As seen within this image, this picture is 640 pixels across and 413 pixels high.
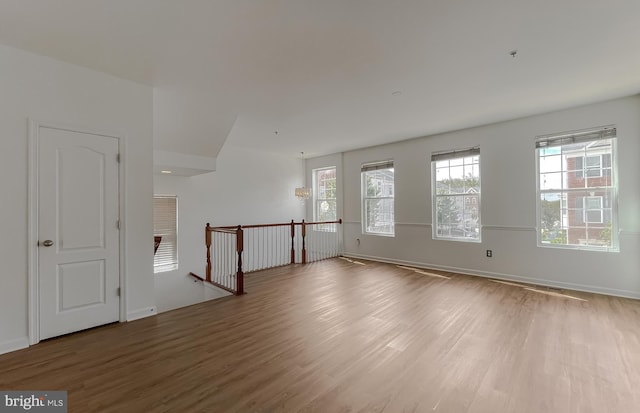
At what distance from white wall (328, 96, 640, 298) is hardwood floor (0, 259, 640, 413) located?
0.54m

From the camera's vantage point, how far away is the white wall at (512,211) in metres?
3.90

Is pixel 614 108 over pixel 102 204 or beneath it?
over

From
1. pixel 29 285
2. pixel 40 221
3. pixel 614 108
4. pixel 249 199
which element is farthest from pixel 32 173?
pixel 614 108

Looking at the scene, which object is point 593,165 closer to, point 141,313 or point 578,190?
point 578,190

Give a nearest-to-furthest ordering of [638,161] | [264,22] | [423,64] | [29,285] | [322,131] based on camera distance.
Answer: [264,22] < [29,285] < [423,64] < [638,161] < [322,131]

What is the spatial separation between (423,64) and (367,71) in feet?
1.84

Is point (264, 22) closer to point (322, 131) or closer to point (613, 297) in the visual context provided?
point (322, 131)

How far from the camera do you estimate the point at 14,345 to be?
2.52 metres

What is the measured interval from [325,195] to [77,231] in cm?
567

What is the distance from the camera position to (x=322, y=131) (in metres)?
5.36

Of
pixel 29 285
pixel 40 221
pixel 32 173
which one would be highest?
pixel 32 173

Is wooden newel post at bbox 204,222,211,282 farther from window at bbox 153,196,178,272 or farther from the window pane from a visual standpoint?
the window pane

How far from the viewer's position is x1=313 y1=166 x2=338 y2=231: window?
7.73 meters

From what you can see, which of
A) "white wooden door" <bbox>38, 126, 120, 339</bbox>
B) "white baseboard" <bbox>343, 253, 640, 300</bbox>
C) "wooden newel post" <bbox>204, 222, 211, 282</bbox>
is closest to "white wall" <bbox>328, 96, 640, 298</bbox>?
"white baseboard" <bbox>343, 253, 640, 300</bbox>
